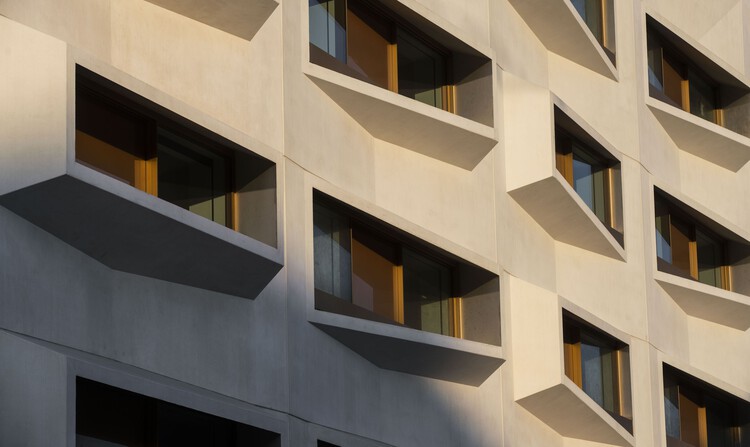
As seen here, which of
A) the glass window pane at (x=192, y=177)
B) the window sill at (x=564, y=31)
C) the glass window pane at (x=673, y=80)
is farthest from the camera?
the glass window pane at (x=673, y=80)

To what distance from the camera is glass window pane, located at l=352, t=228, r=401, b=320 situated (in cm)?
2202

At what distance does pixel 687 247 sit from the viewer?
110ft

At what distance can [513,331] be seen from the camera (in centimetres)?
2447

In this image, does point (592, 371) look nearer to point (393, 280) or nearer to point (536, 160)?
point (536, 160)

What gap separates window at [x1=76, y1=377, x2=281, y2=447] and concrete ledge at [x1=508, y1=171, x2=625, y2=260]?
7.88 metres

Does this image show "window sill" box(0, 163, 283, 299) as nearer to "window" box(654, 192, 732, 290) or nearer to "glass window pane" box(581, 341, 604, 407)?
"glass window pane" box(581, 341, 604, 407)

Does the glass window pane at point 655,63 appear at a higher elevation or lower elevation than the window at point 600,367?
higher

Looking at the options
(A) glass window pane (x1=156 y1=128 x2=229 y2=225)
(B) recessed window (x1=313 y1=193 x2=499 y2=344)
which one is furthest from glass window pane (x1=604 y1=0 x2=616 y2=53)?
(A) glass window pane (x1=156 y1=128 x2=229 y2=225)

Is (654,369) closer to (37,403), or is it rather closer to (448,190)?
(448,190)

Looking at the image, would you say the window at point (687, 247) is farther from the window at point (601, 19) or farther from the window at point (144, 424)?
the window at point (144, 424)

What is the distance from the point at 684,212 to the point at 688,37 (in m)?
4.08

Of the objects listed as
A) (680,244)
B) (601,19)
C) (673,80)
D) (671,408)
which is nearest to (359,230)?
(601,19)

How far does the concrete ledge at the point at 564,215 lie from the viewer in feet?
83.1

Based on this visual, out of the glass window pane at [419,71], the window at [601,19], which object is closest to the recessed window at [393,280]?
the glass window pane at [419,71]
